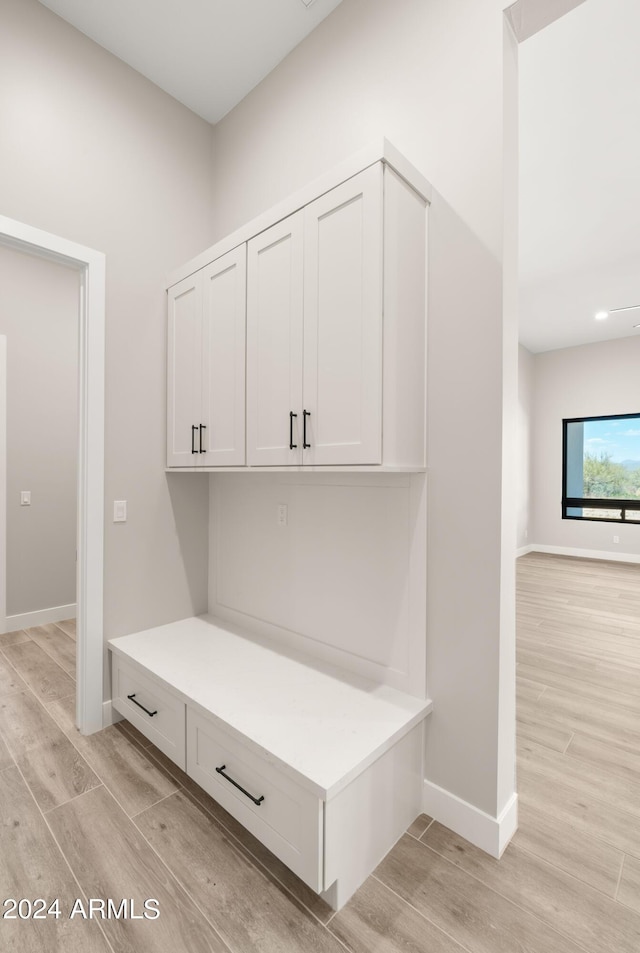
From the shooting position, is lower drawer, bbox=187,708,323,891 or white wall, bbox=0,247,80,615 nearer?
lower drawer, bbox=187,708,323,891

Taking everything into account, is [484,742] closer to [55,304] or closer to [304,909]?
[304,909]

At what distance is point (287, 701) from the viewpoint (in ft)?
5.41

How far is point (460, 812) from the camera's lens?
1.55 m

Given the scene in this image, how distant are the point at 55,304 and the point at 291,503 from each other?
3.19 meters

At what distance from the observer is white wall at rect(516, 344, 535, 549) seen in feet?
22.1

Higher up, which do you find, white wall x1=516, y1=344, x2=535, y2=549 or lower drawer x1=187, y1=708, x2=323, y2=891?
white wall x1=516, y1=344, x2=535, y2=549

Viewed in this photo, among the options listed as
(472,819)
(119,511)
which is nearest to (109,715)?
(119,511)

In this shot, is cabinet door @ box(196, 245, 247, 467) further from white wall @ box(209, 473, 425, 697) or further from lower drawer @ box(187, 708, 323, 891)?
lower drawer @ box(187, 708, 323, 891)

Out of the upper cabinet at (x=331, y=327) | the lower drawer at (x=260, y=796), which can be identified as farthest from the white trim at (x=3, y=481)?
the lower drawer at (x=260, y=796)

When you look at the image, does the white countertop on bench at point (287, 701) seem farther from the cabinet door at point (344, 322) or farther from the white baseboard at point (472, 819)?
the cabinet door at point (344, 322)

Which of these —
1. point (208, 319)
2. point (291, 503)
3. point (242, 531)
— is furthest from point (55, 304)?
point (291, 503)

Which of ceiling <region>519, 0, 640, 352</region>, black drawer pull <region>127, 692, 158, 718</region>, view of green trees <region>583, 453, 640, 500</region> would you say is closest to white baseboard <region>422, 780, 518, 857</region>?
black drawer pull <region>127, 692, 158, 718</region>

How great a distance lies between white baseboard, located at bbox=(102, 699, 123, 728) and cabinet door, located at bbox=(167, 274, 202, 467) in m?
1.26

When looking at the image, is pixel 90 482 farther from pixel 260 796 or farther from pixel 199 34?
pixel 199 34
